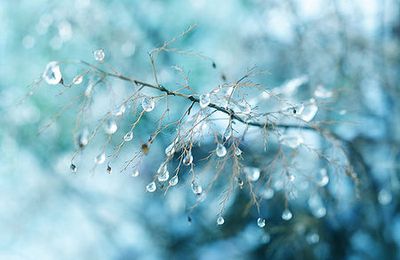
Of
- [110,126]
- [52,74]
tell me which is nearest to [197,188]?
[110,126]

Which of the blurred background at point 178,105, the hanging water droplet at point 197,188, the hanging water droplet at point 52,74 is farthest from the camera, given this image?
the blurred background at point 178,105

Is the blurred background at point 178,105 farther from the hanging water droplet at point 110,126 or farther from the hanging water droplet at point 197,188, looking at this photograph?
the hanging water droplet at point 110,126

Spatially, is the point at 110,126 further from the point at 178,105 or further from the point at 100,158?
the point at 178,105

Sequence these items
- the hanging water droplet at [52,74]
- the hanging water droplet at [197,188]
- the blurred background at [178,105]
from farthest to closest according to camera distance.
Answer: the blurred background at [178,105] < the hanging water droplet at [197,188] < the hanging water droplet at [52,74]

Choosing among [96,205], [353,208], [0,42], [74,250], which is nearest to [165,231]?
[96,205]

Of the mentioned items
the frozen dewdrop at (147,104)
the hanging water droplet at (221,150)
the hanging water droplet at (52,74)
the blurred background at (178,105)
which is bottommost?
the blurred background at (178,105)

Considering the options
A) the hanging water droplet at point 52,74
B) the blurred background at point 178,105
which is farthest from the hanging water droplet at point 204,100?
the blurred background at point 178,105

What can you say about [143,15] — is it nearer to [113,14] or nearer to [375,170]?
[113,14]

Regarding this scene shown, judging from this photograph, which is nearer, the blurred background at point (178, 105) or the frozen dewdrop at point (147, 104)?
the frozen dewdrop at point (147, 104)
